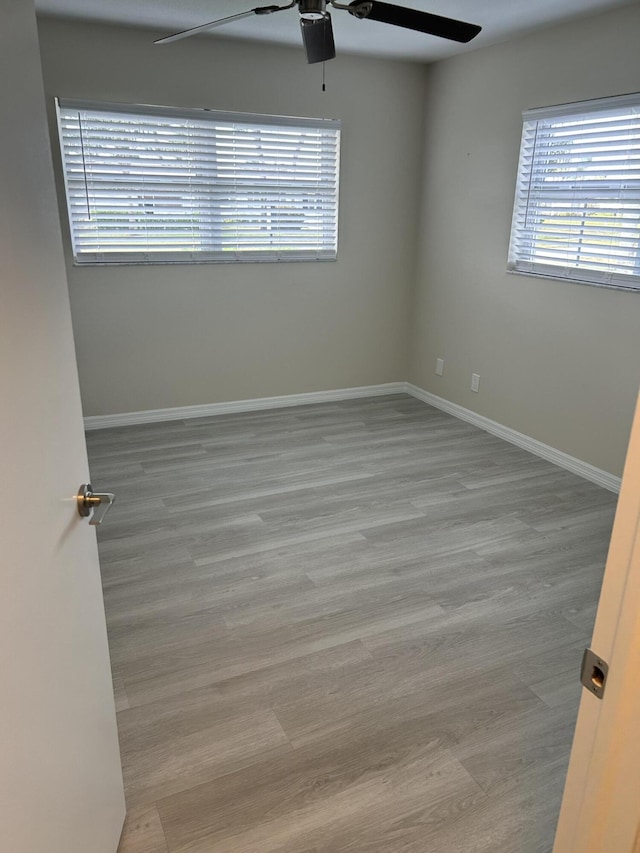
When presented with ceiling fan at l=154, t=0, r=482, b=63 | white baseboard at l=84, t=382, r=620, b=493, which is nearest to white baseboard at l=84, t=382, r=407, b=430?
white baseboard at l=84, t=382, r=620, b=493

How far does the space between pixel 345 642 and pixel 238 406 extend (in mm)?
2830

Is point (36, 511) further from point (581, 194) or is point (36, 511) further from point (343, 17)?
point (581, 194)

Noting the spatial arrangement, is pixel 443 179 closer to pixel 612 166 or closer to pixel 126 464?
pixel 612 166

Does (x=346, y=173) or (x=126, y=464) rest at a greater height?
(x=346, y=173)

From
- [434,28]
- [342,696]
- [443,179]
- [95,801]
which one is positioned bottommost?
[342,696]

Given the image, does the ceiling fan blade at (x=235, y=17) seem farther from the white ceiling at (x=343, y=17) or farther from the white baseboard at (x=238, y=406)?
the white baseboard at (x=238, y=406)

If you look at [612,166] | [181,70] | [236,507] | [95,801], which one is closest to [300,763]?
[95,801]

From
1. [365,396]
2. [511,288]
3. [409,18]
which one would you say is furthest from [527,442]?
[409,18]

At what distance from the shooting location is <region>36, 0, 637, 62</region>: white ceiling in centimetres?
325

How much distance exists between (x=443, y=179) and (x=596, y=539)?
295 cm

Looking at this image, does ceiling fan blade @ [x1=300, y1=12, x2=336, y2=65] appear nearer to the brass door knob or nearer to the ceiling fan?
the ceiling fan

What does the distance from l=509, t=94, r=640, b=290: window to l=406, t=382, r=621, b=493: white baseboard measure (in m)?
1.07

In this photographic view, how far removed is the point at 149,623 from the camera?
2.45m

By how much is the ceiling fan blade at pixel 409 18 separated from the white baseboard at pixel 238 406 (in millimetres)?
2912
